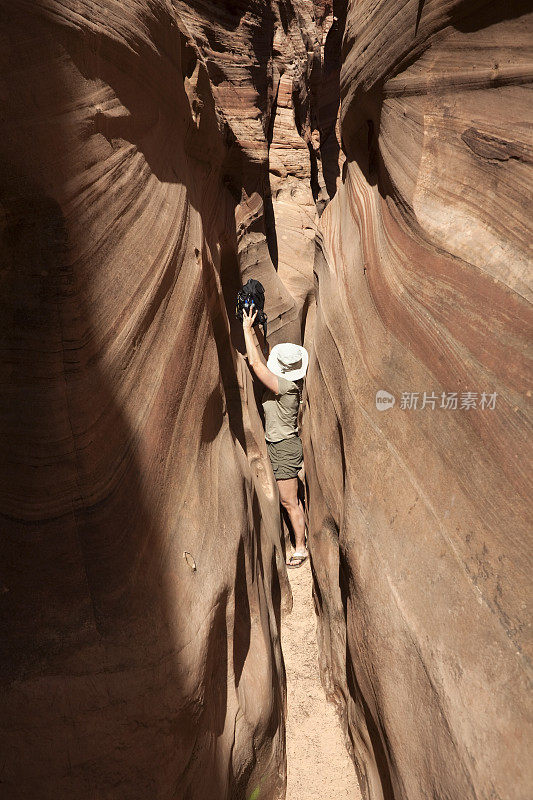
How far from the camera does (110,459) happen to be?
178 cm

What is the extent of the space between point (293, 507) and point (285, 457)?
0.49 m

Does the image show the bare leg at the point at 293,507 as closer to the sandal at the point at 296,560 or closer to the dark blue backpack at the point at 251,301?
the sandal at the point at 296,560

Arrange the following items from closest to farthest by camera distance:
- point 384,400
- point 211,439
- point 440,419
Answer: point 440,419, point 384,400, point 211,439

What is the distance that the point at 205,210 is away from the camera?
3266 millimetres

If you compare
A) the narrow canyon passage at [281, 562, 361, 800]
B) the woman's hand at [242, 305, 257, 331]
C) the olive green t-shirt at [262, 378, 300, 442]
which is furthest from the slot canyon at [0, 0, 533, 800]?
the olive green t-shirt at [262, 378, 300, 442]

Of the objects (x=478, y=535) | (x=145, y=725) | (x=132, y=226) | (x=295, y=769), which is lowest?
(x=295, y=769)

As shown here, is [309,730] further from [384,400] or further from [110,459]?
[110,459]

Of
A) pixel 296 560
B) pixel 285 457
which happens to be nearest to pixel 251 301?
pixel 285 457

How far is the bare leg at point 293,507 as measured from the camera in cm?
451

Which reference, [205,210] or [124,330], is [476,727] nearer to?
[124,330]

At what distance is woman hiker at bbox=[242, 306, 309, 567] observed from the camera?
4.13m

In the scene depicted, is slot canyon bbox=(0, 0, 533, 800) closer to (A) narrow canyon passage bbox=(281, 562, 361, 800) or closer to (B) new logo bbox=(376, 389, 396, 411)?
(B) new logo bbox=(376, 389, 396, 411)

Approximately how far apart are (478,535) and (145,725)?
1.31 m

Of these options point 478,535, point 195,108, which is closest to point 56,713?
point 478,535
